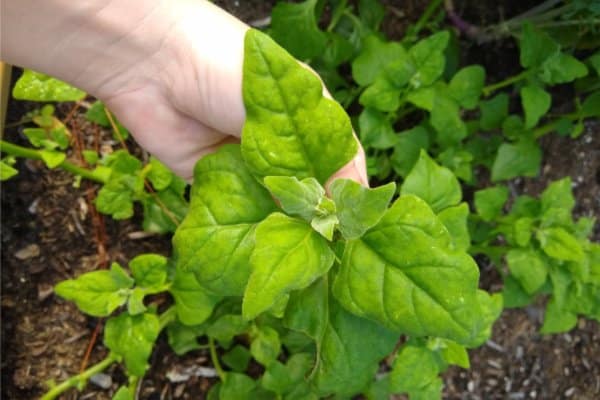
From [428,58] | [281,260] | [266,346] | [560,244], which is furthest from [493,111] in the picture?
[281,260]

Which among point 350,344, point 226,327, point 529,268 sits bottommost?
point 226,327

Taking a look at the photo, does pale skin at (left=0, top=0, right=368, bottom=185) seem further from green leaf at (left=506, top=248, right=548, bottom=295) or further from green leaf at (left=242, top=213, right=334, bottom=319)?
green leaf at (left=506, top=248, right=548, bottom=295)

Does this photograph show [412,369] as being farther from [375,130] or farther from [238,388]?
[375,130]

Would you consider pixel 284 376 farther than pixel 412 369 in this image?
Yes

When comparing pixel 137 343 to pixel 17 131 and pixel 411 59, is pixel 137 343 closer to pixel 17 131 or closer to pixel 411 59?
pixel 17 131

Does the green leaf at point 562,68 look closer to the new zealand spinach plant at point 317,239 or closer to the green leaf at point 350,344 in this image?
the new zealand spinach plant at point 317,239

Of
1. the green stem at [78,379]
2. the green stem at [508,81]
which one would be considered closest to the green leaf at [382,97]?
the green stem at [508,81]

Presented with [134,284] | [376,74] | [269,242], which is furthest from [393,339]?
[376,74]
